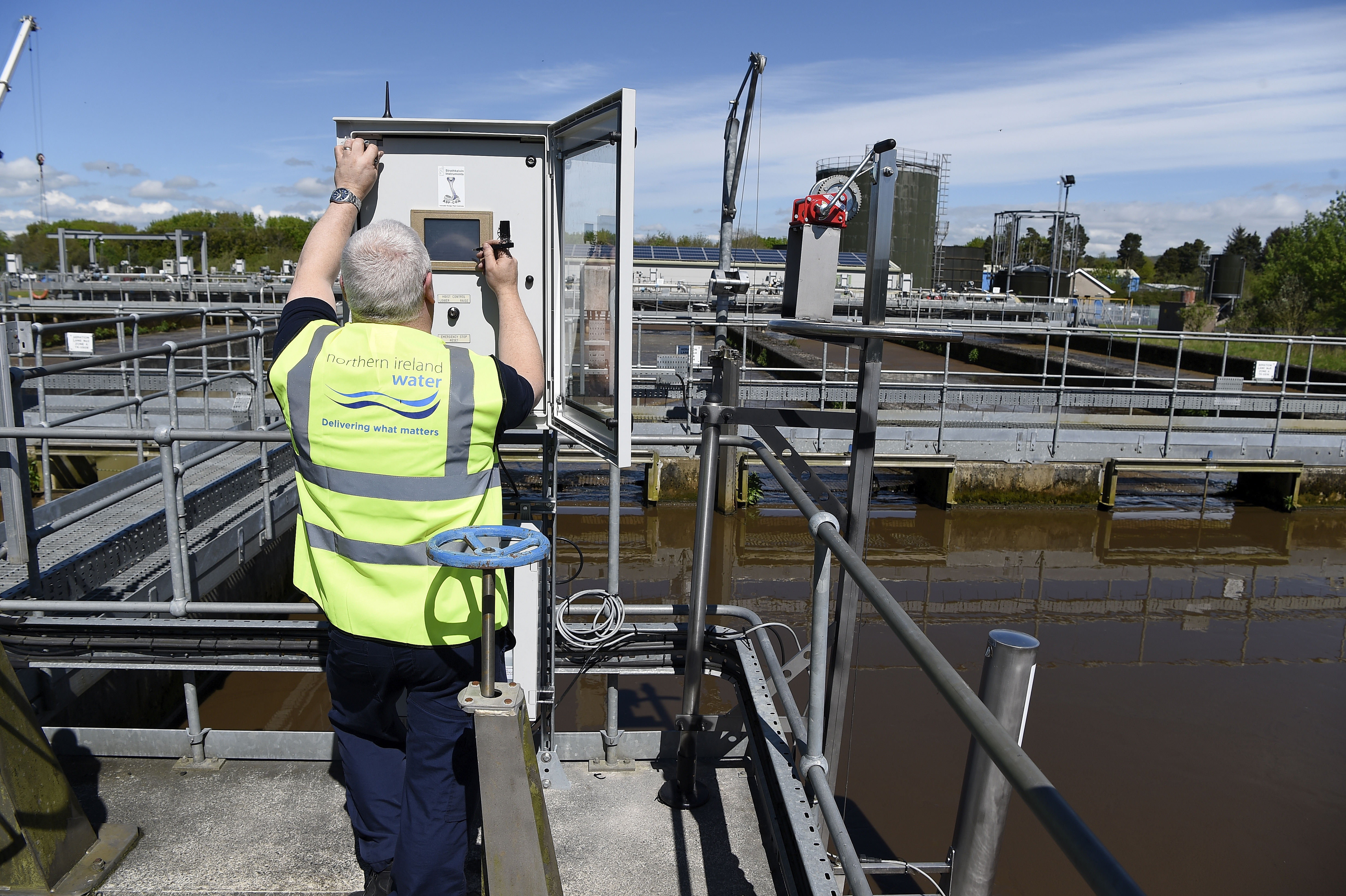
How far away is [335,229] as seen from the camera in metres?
2.35

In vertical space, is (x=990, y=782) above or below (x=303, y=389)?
below

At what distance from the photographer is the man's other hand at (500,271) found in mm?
2457

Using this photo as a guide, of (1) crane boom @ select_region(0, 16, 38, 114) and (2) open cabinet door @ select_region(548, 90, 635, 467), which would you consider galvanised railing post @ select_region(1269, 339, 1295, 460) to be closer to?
(2) open cabinet door @ select_region(548, 90, 635, 467)

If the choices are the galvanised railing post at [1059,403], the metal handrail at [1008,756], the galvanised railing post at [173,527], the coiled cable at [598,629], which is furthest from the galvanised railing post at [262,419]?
the galvanised railing post at [1059,403]

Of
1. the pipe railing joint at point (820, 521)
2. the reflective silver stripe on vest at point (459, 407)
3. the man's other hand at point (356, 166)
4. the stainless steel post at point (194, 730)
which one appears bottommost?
the stainless steel post at point (194, 730)

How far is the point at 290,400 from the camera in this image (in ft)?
6.36

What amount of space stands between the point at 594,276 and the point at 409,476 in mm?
1214

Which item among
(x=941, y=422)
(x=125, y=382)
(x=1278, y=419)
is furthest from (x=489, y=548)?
(x=1278, y=419)

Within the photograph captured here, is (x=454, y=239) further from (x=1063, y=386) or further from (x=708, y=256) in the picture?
(x=708, y=256)

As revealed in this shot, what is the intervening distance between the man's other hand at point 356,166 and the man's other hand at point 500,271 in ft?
1.40

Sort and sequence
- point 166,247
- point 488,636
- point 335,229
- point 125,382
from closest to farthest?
point 488,636 < point 335,229 < point 125,382 < point 166,247

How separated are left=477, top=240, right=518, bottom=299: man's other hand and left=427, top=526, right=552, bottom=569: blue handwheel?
0.85 metres

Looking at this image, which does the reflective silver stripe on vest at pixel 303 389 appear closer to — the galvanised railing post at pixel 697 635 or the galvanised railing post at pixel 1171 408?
the galvanised railing post at pixel 697 635

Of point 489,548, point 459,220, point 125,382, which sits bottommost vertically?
point 125,382
